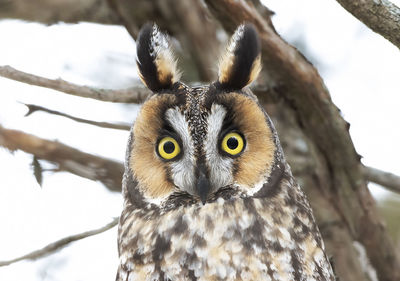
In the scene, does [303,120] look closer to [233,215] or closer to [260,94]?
[260,94]

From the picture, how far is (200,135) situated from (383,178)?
115 centimetres

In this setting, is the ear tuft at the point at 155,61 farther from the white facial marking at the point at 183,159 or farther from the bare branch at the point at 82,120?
the bare branch at the point at 82,120

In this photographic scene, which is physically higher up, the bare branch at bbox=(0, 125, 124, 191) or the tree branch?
the tree branch

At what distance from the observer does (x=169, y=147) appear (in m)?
2.79

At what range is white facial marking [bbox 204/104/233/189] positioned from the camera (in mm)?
2689

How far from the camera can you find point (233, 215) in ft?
9.03

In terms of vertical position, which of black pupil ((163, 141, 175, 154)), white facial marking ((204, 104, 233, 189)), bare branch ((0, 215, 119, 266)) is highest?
white facial marking ((204, 104, 233, 189))

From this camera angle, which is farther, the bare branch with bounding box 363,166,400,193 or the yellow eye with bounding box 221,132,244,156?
the bare branch with bounding box 363,166,400,193

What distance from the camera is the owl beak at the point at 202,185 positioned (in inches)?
106

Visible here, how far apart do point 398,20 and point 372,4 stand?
11 cm

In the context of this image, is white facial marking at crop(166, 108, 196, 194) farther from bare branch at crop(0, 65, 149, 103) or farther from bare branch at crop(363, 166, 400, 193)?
bare branch at crop(363, 166, 400, 193)

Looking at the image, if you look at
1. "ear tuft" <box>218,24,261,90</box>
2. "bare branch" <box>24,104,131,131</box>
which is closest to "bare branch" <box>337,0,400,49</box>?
"ear tuft" <box>218,24,261,90</box>

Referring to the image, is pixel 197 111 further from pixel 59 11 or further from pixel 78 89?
pixel 59 11

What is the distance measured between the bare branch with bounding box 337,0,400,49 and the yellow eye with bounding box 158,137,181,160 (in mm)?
826
